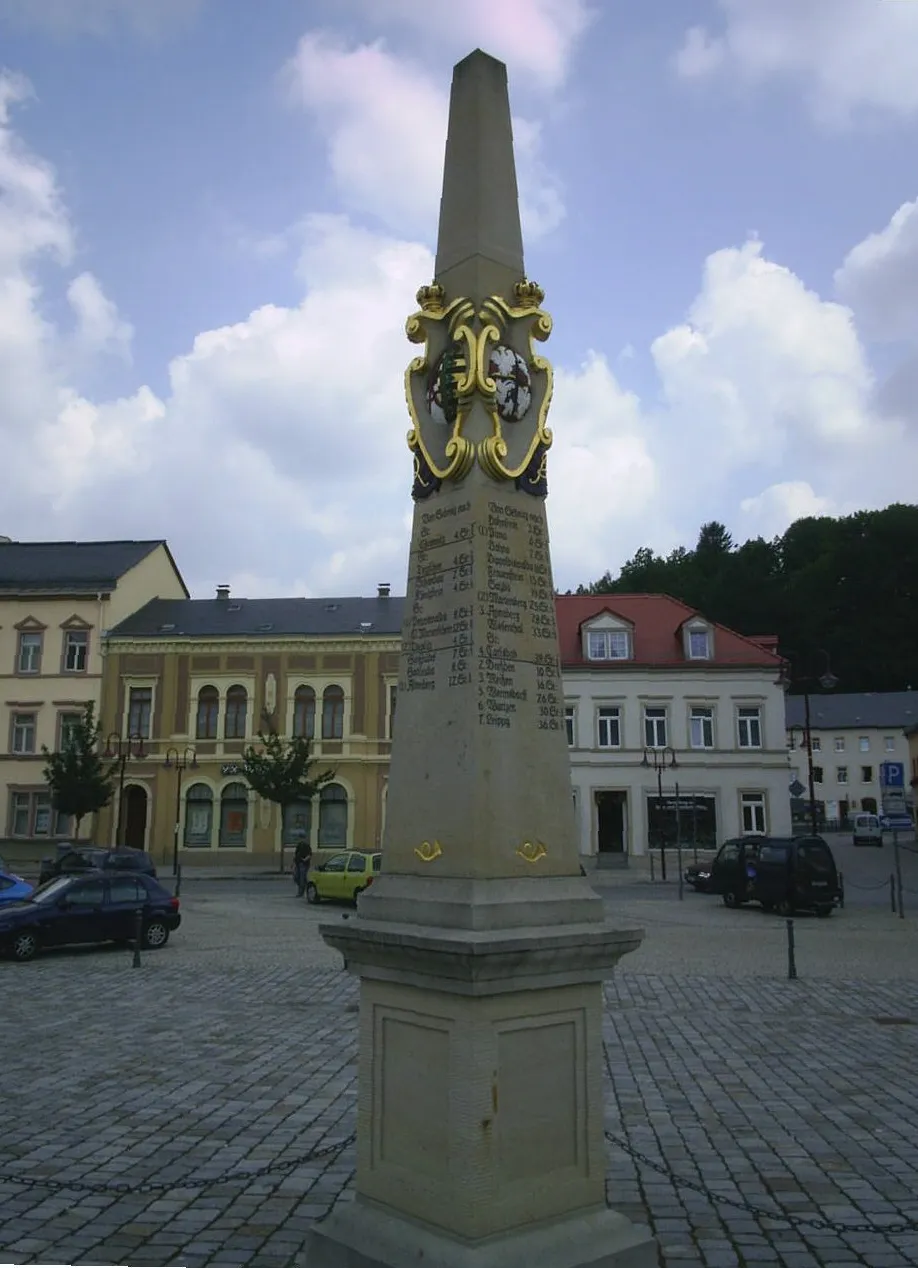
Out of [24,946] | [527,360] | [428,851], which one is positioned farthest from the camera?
[24,946]

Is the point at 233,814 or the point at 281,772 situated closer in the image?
the point at 281,772

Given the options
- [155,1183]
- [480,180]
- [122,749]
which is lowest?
[155,1183]

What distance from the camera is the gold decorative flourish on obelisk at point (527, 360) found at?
569 centimetres

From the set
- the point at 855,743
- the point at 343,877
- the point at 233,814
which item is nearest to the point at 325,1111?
the point at 343,877

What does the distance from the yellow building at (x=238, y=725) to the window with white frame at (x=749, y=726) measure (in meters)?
14.9

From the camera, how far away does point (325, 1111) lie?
8.27 metres

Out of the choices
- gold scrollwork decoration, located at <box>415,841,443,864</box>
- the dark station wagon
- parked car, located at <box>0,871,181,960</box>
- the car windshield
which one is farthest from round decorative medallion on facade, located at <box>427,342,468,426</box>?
the dark station wagon

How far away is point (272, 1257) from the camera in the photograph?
17.9 ft

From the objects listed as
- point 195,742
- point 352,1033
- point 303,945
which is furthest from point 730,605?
point 352,1033

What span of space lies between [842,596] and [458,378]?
8526 cm

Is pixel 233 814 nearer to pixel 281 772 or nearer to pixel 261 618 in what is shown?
pixel 281 772

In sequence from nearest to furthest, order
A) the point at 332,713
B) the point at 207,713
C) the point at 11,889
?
the point at 11,889
the point at 332,713
the point at 207,713

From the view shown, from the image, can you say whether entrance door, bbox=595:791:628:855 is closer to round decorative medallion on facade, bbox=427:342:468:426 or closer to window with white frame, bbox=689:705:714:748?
window with white frame, bbox=689:705:714:748

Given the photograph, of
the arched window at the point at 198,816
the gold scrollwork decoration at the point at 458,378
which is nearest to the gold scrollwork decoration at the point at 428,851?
the gold scrollwork decoration at the point at 458,378
